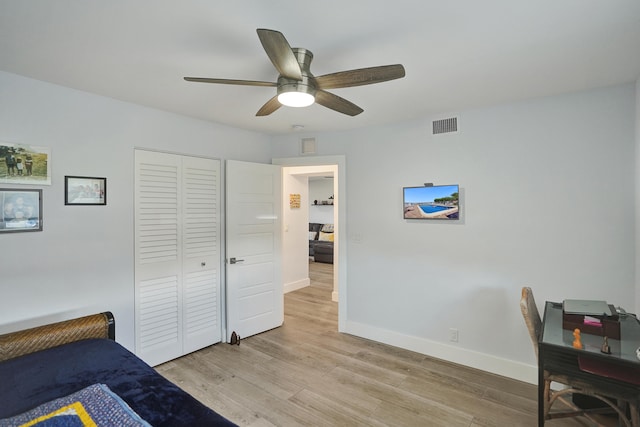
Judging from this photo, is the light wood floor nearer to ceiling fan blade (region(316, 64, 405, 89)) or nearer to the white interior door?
the white interior door

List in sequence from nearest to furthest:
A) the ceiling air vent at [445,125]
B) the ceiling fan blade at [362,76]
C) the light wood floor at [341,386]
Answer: the ceiling fan blade at [362,76] → the light wood floor at [341,386] → the ceiling air vent at [445,125]

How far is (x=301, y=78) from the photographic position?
1747 mm

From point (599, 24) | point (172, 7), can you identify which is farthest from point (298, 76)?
point (599, 24)

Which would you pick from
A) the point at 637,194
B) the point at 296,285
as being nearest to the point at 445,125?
the point at 637,194

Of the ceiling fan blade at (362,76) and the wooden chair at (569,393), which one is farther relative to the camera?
the wooden chair at (569,393)

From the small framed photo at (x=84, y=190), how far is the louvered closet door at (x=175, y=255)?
0.90 feet

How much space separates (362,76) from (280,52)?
45 centimetres

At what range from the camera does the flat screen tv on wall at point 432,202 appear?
10.4 ft

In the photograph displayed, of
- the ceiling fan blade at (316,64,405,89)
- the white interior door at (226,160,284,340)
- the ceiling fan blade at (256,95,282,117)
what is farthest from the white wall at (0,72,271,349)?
the ceiling fan blade at (316,64,405,89)

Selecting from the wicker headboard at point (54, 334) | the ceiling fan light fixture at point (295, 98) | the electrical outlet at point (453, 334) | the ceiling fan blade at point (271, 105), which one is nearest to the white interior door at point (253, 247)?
the wicker headboard at point (54, 334)

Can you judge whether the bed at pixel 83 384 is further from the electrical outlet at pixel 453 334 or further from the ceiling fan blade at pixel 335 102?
the electrical outlet at pixel 453 334

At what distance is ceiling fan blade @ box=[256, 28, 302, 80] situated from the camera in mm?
1331

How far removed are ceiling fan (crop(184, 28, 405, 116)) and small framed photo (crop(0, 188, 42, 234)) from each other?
1.66 metres

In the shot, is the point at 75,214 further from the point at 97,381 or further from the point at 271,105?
the point at 271,105
